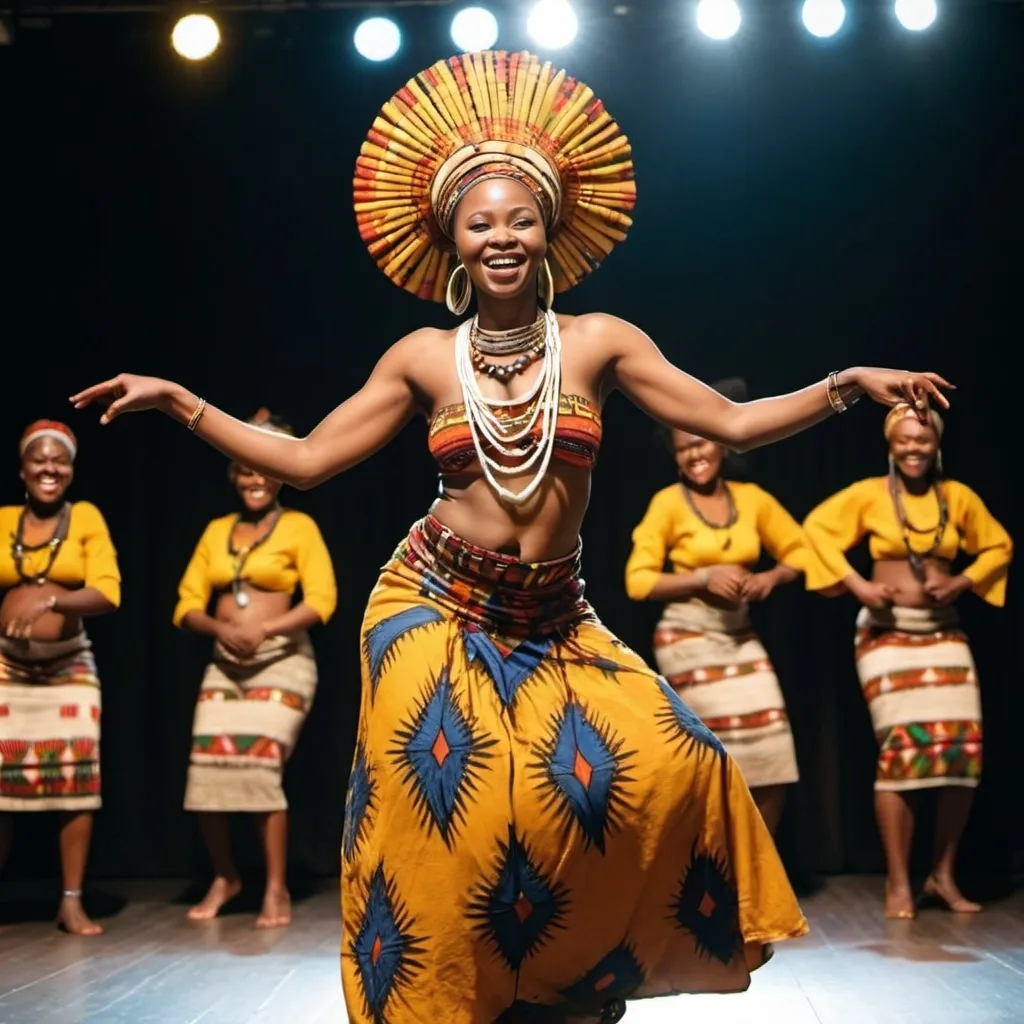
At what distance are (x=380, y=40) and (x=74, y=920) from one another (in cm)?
345

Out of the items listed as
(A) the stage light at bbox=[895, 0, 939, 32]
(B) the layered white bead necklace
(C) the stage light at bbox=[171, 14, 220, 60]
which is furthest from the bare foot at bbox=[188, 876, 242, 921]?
(A) the stage light at bbox=[895, 0, 939, 32]

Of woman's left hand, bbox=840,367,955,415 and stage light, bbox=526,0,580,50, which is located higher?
stage light, bbox=526,0,580,50

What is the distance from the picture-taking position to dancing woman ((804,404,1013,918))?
18.1 ft

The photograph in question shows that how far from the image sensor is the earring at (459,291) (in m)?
3.15

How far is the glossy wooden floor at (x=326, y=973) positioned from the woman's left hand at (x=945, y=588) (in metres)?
1.11

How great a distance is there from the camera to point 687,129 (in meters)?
6.36

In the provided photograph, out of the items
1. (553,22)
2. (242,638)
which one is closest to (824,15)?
(553,22)

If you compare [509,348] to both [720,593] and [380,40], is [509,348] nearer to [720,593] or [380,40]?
[720,593]

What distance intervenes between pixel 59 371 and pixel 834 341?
10.9 feet

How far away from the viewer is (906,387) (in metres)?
2.74

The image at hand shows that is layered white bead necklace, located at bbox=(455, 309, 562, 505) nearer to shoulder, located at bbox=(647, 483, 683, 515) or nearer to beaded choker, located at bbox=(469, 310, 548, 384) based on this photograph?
beaded choker, located at bbox=(469, 310, 548, 384)

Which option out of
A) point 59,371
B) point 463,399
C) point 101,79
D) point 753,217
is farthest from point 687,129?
point 463,399

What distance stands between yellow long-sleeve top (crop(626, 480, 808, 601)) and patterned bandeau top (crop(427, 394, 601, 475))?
111 inches

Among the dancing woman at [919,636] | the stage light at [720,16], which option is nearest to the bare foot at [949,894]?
the dancing woman at [919,636]
